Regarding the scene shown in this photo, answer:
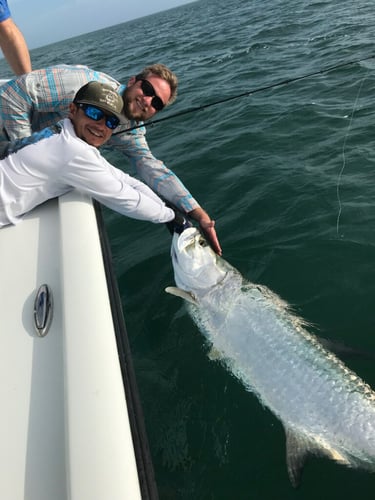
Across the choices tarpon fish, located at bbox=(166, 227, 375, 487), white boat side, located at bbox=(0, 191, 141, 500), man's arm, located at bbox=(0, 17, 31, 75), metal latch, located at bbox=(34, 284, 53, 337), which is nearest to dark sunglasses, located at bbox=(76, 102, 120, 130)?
white boat side, located at bbox=(0, 191, 141, 500)

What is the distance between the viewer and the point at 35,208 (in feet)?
10.4

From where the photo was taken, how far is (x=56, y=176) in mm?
2871

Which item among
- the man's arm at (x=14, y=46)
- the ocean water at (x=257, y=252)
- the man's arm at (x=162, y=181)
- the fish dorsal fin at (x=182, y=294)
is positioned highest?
the man's arm at (x=14, y=46)

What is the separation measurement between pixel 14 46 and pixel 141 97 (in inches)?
69.9

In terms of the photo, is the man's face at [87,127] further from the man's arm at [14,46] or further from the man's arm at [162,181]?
the man's arm at [14,46]

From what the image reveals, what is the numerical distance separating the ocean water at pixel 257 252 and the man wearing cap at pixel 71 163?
53.8 inches

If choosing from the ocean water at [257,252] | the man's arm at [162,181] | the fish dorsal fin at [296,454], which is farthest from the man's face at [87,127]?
the fish dorsal fin at [296,454]

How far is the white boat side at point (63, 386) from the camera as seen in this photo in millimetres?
1538

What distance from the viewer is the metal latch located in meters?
2.11

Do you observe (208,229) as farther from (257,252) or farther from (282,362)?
(282,362)

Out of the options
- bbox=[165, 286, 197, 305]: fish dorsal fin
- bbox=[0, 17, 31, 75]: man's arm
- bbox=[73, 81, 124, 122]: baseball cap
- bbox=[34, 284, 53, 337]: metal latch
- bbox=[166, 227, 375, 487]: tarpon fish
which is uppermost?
bbox=[0, 17, 31, 75]: man's arm

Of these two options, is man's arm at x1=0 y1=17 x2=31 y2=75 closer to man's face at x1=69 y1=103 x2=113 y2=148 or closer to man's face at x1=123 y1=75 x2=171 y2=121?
man's face at x1=123 y1=75 x2=171 y2=121

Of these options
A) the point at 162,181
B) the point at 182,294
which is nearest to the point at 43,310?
the point at 182,294

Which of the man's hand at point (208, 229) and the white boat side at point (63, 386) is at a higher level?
the white boat side at point (63, 386)
